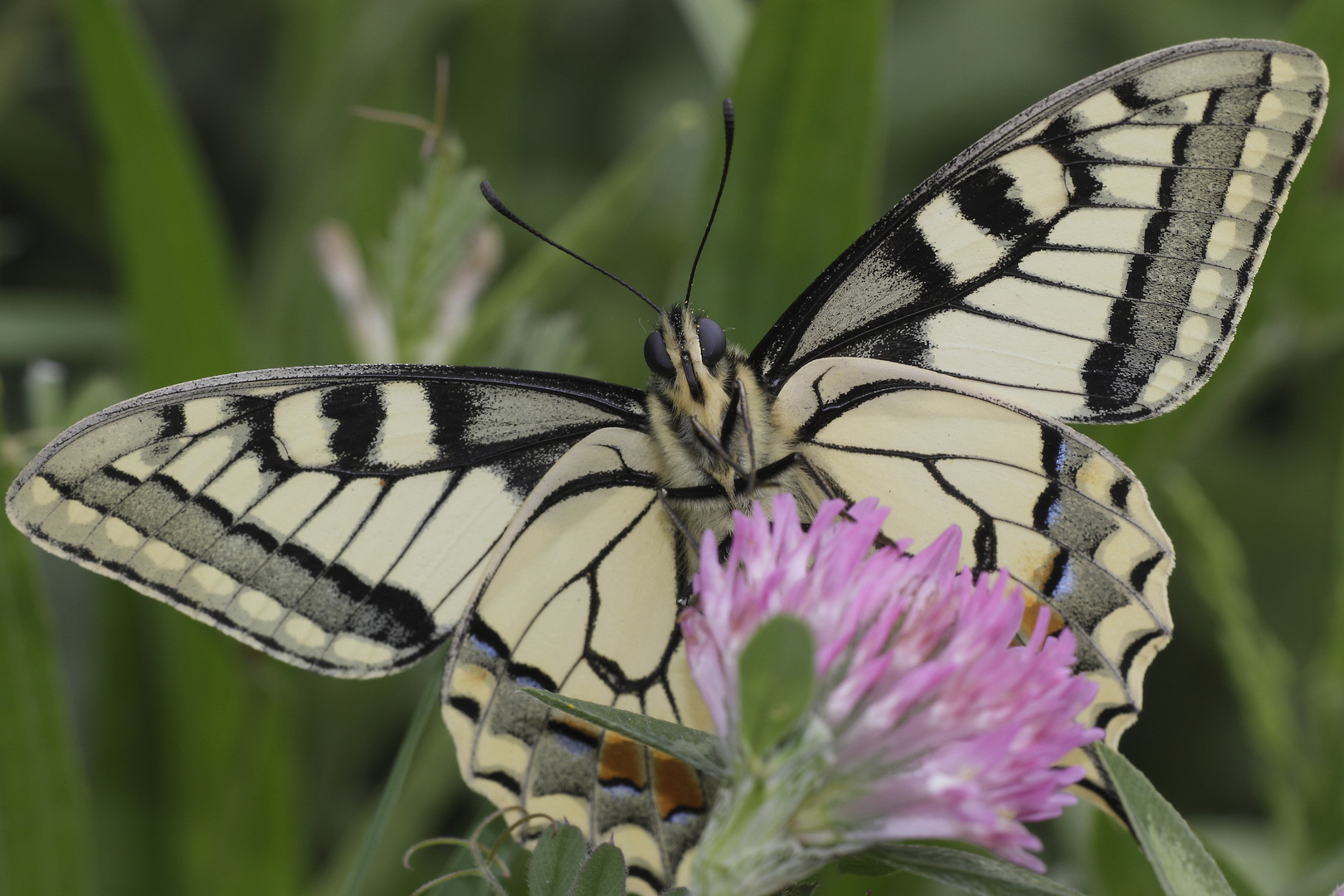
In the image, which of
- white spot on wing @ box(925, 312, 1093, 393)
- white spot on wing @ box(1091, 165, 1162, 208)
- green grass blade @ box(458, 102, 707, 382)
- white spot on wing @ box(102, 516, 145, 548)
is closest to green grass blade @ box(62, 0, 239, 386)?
green grass blade @ box(458, 102, 707, 382)

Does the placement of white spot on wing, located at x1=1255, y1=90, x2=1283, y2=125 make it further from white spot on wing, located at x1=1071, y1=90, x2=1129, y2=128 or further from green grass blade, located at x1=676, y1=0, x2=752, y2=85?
green grass blade, located at x1=676, y1=0, x2=752, y2=85

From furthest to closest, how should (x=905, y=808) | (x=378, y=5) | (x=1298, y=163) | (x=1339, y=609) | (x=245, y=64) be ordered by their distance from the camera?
(x=245, y=64) < (x=378, y=5) < (x=1339, y=609) < (x=1298, y=163) < (x=905, y=808)

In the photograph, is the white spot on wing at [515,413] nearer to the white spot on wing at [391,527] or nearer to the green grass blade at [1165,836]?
the white spot on wing at [391,527]

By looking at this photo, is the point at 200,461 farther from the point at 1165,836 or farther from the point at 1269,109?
the point at 1269,109

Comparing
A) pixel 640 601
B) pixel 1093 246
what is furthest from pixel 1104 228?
pixel 640 601

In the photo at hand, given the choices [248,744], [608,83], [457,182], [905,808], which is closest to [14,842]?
[248,744]

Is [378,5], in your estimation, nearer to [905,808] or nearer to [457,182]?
[457,182]

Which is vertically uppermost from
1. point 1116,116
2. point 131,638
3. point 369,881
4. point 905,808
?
point 1116,116
